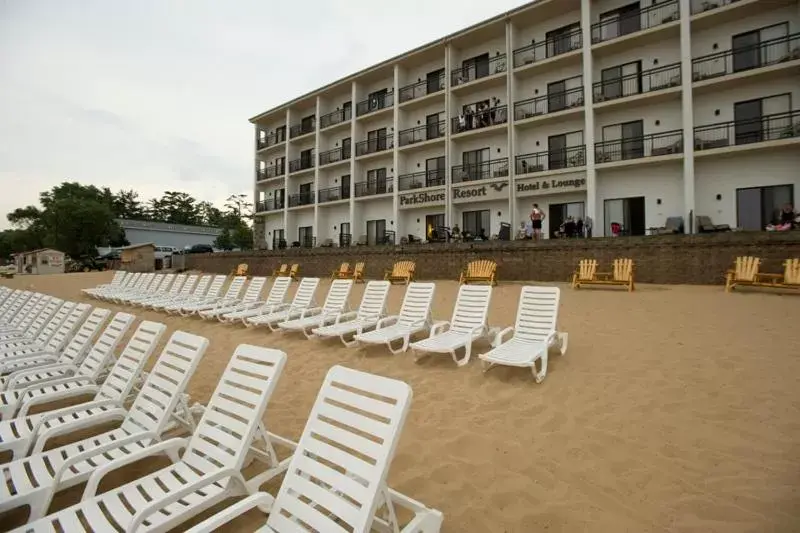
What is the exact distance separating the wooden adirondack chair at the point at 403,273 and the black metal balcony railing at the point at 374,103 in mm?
A: 12869

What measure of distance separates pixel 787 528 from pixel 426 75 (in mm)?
25277

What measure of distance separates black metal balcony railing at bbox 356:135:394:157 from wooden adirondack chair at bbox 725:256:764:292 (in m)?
18.5

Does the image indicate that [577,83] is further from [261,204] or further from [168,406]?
[261,204]

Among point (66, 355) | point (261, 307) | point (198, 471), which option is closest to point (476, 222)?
point (261, 307)

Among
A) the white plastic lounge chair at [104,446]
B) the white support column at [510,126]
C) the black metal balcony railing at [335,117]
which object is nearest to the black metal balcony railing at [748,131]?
the white support column at [510,126]

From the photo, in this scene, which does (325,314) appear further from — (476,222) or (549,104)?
(549,104)

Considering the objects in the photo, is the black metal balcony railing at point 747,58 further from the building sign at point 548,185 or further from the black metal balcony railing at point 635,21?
the building sign at point 548,185

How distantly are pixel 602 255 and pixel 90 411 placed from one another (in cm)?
1405

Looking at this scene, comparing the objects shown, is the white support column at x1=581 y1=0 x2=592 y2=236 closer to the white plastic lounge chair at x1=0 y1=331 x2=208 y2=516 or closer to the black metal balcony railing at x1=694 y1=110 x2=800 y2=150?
the black metal balcony railing at x1=694 y1=110 x2=800 y2=150

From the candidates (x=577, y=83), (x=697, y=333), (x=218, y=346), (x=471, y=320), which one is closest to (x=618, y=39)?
(x=577, y=83)

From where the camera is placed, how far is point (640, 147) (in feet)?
55.2

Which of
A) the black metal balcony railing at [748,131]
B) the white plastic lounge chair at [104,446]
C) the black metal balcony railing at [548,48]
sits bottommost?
the white plastic lounge chair at [104,446]

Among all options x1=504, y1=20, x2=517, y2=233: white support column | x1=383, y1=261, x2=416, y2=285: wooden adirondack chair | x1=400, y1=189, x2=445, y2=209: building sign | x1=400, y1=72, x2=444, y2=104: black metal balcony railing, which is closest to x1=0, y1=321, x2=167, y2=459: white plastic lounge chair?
x1=383, y1=261, x2=416, y2=285: wooden adirondack chair

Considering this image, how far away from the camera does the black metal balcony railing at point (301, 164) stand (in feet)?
97.3
